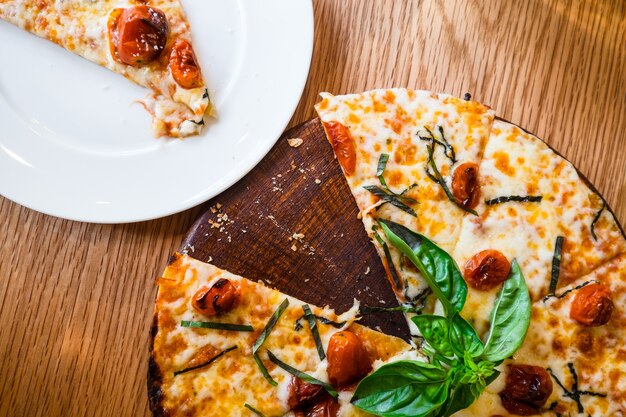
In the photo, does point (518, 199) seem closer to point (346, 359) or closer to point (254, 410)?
point (346, 359)

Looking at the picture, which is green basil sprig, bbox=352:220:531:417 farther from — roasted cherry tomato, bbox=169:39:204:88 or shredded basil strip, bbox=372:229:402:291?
roasted cherry tomato, bbox=169:39:204:88

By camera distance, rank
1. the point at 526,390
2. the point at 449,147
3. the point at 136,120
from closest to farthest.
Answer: the point at 526,390, the point at 449,147, the point at 136,120

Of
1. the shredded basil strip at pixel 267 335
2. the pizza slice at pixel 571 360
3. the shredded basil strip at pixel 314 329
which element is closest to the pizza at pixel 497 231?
the pizza slice at pixel 571 360

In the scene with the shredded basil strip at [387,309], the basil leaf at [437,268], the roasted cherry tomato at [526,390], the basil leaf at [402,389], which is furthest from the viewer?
the shredded basil strip at [387,309]

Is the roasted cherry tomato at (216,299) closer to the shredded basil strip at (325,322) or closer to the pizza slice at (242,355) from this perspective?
the pizza slice at (242,355)

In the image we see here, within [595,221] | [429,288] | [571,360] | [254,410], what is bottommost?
[254,410]

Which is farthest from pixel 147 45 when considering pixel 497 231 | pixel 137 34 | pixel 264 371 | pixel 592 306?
pixel 592 306

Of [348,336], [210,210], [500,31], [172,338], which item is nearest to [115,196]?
[210,210]
